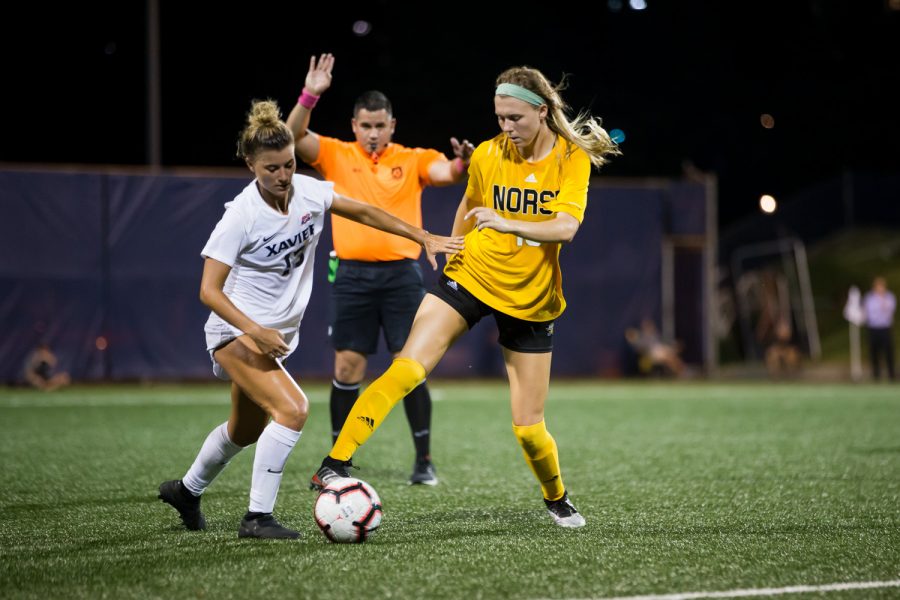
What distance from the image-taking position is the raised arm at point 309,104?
5742 mm

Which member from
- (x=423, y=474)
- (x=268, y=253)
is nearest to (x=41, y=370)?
(x=423, y=474)

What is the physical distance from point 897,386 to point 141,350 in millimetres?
11330

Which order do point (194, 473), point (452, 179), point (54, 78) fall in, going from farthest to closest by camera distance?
point (54, 78) < point (452, 179) < point (194, 473)

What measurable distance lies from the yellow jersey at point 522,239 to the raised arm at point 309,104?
3.59 feet

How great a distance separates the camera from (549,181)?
16.8 feet

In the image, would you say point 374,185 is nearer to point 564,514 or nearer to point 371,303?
point 371,303

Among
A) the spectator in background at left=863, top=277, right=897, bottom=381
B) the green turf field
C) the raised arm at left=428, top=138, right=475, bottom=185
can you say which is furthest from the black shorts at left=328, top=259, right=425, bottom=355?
the spectator in background at left=863, top=277, right=897, bottom=381

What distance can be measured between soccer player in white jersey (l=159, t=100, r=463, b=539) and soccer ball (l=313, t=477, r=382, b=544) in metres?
0.22

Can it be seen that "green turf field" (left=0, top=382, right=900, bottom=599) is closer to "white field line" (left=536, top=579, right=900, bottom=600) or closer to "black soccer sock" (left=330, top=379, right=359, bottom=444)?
"white field line" (left=536, top=579, right=900, bottom=600)

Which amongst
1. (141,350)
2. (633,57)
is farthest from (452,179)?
(633,57)

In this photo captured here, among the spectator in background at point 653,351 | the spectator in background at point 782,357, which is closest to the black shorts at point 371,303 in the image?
the spectator in background at point 653,351

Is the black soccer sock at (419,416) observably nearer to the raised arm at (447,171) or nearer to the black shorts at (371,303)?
the black shorts at (371,303)

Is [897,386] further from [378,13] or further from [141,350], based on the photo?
[378,13]

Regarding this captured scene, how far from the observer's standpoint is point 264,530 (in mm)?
4816
